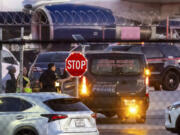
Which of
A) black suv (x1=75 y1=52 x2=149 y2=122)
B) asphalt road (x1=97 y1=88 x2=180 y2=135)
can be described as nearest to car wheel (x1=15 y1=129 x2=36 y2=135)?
asphalt road (x1=97 y1=88 x2=180 y2=135)

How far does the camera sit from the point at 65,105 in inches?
607

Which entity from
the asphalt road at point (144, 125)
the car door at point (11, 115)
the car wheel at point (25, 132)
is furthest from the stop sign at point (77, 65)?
the car wheel at point (25, 132)

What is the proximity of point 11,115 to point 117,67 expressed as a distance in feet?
23.1

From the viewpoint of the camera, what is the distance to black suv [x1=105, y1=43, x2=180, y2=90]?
32.0m

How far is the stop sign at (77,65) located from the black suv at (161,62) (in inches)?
349

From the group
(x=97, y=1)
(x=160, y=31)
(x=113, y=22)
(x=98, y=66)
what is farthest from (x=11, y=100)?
(x=160, y=31)

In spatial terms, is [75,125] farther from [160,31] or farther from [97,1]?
[160,31]

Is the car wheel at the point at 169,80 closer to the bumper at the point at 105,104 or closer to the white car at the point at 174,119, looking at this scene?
the bumper at the point at 105,104

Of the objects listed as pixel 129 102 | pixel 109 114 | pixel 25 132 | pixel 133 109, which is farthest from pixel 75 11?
pixel 25 132

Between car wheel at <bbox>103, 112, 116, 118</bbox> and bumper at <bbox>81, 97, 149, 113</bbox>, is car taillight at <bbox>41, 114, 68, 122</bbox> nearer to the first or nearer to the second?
bumper at <bbox>81, 97, 149, 113</bbox>

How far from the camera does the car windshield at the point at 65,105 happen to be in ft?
50.1

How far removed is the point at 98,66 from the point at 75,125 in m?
6.63

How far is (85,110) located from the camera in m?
15.6

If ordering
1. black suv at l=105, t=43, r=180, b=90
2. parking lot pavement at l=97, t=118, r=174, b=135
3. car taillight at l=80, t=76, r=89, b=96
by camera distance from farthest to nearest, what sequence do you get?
black suv at l=105, t=43, r=180, b=90, car taillight at l=80, t=76, r=89, b=96, parking lot pavement at l=97, t=118, r=174, b=135
